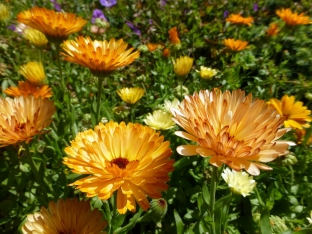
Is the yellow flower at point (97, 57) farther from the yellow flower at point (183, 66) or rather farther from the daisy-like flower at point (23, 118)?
the yellow flower at point (183, 66)

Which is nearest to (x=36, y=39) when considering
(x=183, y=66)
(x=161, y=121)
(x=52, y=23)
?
(x=52, y=23)

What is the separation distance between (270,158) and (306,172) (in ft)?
3.83

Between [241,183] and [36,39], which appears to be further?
[36,39]

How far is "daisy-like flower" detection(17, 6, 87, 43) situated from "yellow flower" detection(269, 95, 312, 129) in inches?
49.2

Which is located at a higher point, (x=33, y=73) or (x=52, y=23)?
(x=52, y=23)

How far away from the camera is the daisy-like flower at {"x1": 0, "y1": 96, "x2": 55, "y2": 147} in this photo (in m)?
1.23

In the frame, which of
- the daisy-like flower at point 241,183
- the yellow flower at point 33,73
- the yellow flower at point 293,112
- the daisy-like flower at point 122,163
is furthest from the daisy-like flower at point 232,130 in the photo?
the yellow flower at point 33,73

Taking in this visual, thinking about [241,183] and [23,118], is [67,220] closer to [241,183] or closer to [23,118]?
[23,118]

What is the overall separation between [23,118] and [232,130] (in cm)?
91

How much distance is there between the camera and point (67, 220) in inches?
47.9

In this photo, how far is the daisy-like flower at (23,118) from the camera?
123 cm

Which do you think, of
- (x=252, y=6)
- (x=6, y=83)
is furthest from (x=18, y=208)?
(x=252, y=6)

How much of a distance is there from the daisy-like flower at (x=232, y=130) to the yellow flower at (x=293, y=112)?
0.81 meters

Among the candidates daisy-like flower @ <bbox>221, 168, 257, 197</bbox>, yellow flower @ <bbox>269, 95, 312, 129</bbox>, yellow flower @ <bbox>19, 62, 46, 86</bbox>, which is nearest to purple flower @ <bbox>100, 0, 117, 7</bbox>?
yellow flower @ <bbox>19, 62, 46, 86</bbox>
